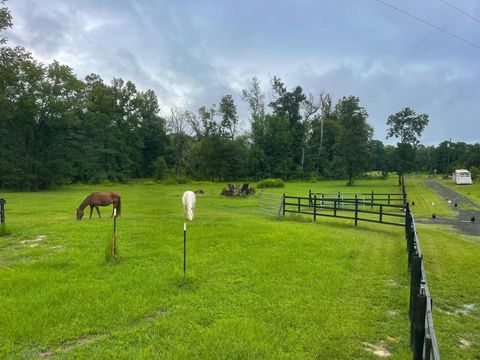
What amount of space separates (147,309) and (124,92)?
190ft

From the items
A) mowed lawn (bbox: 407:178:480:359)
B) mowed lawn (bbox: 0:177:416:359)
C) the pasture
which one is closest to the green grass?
mowed lawn (bbox: 407:178:480:359)

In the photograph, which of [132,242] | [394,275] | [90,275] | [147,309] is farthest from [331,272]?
[132,242]

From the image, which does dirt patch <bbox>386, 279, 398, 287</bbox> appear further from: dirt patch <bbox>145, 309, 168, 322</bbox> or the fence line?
the fence line

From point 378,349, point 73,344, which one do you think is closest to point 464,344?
point 378,349

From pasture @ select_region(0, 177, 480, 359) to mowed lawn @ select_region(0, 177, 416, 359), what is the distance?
2cm

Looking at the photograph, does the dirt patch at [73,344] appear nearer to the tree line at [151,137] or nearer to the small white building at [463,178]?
the tree line at [151,137]

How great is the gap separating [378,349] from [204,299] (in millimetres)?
2643

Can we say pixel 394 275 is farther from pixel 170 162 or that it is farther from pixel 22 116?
pixel 170 162

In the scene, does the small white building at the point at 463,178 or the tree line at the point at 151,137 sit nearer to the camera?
the tree line at the point at 151,137

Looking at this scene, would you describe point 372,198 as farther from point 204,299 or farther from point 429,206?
point 204,299

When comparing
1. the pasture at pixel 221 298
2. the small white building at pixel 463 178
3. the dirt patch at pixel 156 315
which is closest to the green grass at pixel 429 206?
the pasture at pixel 221 298

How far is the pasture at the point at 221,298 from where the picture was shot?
4.33m

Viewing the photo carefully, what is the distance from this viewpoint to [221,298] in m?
5.87

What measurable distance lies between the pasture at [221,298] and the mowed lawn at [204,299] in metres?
0.02
